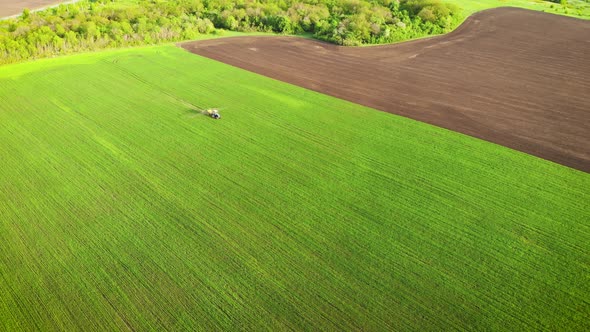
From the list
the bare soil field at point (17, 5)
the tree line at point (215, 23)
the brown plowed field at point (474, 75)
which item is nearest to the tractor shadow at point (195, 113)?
the brown plowed field at point (474, 75)

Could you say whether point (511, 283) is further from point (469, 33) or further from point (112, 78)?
point (469, 33)

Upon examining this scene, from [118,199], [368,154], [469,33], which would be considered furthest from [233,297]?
[469,33]

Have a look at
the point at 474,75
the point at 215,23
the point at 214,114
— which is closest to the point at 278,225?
the point at 214,114

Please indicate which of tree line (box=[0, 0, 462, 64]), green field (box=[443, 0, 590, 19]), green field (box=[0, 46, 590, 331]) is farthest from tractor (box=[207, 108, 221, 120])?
green field (box=[443, 0, 590, 19])

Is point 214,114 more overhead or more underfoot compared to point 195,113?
more overhead

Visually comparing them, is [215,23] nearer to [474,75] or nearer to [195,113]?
[195,113]
